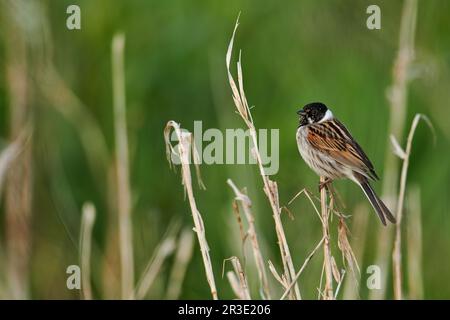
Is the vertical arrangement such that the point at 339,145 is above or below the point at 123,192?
above

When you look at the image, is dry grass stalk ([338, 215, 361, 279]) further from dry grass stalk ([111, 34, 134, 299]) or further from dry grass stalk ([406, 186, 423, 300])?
dry grass stalk ([111, 34, 134, 299])

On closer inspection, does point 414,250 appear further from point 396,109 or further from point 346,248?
point 346,248

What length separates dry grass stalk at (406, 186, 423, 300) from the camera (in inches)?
149

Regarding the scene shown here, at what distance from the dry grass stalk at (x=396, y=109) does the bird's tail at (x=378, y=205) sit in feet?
0.58

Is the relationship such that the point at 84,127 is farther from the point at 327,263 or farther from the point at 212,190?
the point at 327,263

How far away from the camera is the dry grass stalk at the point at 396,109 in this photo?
148 inches

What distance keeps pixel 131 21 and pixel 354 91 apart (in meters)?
1.32

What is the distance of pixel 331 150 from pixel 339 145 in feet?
0.14

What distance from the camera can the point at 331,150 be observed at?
383 centimetres

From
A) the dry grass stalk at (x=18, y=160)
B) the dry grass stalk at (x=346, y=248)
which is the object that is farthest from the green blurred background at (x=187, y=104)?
the dry grass stalk at (x=346, y=248)

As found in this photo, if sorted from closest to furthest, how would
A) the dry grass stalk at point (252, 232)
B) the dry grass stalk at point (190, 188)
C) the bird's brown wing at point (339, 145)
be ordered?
the dry grass stalk at point (252, 232), the dry grass stalk at point (190, 188), the bird's brown wing at point (339, 145)

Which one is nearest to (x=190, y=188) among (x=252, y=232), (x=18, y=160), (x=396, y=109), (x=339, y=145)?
(x=252, y=232)

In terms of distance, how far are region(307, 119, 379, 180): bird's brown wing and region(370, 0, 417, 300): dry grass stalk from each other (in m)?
0.23

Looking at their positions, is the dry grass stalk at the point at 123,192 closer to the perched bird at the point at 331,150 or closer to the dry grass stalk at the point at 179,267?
the dry grass stalk at the point at 179,267
